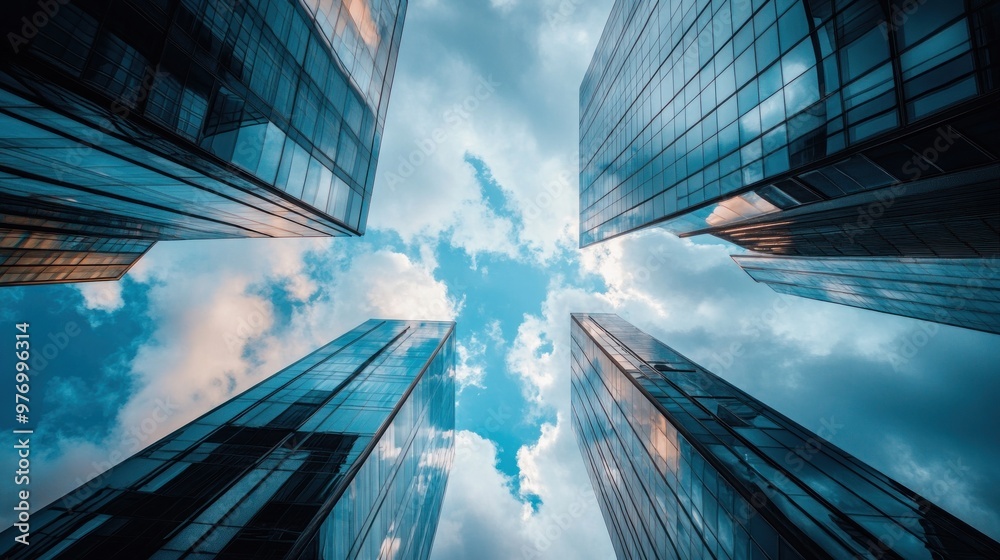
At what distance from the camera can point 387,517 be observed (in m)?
22.1

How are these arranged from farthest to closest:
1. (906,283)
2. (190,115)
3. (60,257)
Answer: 1. (906,283)
2. (60,257)
3. (190,115)

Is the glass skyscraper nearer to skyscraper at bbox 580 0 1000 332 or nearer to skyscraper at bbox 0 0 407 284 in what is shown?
skyscraper at bbox 580 0 1000 332

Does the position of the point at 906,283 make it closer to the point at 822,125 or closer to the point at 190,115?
the point at 822,125

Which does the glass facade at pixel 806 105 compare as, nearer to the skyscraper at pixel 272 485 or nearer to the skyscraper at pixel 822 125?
the skyscraper at pixel 822 125

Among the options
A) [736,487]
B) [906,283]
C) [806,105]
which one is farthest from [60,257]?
[906,283]

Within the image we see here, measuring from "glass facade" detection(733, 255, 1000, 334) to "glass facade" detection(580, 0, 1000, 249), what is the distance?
13551 mm

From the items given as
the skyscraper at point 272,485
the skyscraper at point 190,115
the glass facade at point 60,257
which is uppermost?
the skyscraper at point 190,115

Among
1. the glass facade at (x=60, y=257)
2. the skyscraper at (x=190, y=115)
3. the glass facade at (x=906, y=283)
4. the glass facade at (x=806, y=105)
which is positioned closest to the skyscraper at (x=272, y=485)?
the skyscraper at (x=190, y=115)

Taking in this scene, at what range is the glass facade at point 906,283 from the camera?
29962mm

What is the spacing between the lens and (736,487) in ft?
46.8

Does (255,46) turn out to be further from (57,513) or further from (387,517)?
(387,517)

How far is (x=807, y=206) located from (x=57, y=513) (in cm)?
3099

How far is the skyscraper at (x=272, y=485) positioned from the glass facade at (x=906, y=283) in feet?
138

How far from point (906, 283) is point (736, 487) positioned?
1529 inches
